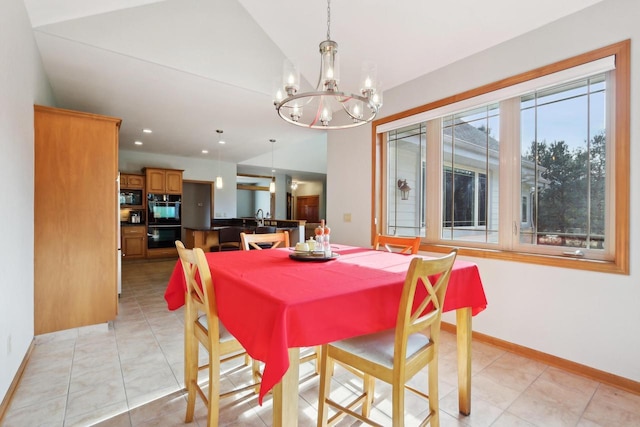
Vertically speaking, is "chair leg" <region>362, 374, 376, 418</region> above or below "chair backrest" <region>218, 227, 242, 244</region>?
below

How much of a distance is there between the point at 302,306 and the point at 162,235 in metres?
7.02

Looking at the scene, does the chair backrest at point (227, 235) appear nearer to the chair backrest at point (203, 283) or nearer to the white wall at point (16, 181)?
the white wall at point (16, 181)

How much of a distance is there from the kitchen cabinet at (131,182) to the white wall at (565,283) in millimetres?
6254

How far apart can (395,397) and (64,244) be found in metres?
3.10

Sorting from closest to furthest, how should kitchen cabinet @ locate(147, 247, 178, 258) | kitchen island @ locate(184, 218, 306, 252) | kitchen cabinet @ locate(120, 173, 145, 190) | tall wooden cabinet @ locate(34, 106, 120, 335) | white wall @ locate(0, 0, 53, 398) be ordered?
white wall @ locate(0, 0, 53, 398), tall wooden cabinet @ locate(34, 106, 120, 335), kitchen island @ locate(184, 218, 306, 252), kitchen cabinet @ locate(120, 173, 145, 190), kitchen cabinet @ locate(147, 247, 178, 258)

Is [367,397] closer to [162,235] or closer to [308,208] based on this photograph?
[162,235]

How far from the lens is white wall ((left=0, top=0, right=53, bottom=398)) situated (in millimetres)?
1779

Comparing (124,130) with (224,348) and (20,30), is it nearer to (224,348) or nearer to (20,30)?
(20,30)

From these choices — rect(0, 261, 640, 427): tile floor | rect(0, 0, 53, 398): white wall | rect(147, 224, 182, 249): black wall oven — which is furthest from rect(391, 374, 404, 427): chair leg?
rect(147, 224, 182, 249): black wall oven

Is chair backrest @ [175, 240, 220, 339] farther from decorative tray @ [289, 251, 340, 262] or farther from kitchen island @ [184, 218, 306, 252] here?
kitchen island @ [184, 218, 306, 252]

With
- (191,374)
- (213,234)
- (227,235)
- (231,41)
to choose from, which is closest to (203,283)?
(191,374)

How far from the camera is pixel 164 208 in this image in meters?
7.01

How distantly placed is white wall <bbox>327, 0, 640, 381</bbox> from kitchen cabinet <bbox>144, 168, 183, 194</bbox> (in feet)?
19.5

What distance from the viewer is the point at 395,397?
4.08 feet
